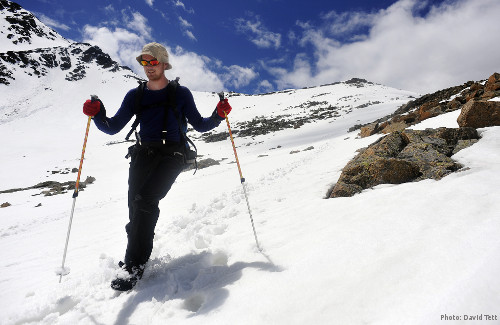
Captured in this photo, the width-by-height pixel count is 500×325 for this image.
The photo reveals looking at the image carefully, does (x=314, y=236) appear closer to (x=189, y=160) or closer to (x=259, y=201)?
(x=189, y=160)

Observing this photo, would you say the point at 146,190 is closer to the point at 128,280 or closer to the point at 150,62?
the point at 128,280

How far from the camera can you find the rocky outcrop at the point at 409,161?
4746 millimetres

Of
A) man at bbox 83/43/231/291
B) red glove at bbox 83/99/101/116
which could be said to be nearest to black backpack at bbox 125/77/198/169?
man at bbox 83/43/231/291

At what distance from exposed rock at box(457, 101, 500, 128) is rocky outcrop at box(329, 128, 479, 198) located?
98 cm


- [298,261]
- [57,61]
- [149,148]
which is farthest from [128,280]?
[57,61]

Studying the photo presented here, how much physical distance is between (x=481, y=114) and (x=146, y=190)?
775 cm

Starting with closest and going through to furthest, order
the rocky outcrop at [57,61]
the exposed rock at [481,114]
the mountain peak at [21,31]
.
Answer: the exposed rock at [481,114] → the rocky outcrop at [57,61] → the mountain peak at [21,31]

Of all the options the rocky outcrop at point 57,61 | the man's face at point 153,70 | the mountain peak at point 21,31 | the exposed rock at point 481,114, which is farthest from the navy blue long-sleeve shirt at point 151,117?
the mountain peak at point 21,31

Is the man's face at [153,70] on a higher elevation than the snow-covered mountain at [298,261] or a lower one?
higher

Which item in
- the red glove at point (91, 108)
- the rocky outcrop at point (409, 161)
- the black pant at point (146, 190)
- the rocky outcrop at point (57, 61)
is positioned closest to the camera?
the black pant at point (146, 190)

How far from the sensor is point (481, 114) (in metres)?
6.60

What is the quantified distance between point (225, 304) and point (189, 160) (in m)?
2.01

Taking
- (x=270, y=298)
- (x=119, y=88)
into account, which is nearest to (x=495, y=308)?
(x=270, y=298)

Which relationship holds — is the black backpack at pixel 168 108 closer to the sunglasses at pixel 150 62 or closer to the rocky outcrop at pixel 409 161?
the sunglasses at pixel 150 62
